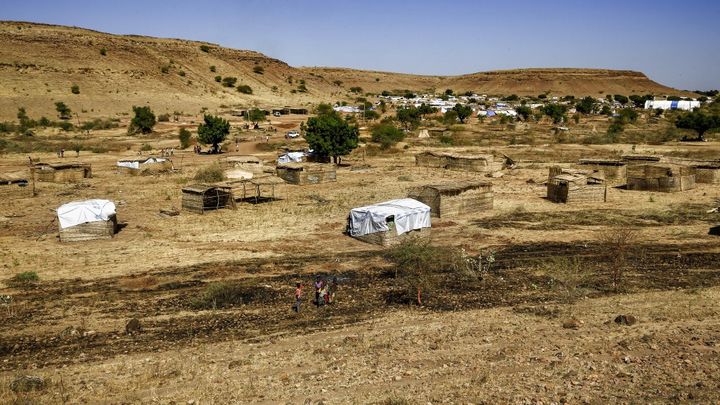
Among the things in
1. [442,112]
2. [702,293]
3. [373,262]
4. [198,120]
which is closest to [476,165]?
[373,262]

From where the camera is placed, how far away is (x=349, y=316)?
14.0 meters

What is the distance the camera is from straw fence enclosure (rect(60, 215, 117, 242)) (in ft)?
67.7

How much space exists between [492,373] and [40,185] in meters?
29.2

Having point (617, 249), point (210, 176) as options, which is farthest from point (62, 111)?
point (617, 249)

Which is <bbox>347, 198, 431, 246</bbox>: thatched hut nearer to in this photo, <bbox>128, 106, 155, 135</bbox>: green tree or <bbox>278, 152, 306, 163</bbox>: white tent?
<bbox>278, 152, 306, 163</bbox>: white tent

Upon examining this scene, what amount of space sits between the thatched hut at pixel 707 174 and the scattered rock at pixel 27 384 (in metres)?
31.0

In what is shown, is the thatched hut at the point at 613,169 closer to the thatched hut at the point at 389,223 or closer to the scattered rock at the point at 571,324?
the thatched hut at the point at 389,223

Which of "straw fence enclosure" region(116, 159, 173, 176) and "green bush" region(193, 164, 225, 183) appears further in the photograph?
"straw fence enclosure" region(116, 159, 173, 176)

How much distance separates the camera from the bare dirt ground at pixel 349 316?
1048cm

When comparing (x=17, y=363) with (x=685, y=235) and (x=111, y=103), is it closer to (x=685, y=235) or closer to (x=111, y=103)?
(x=685, y=235)

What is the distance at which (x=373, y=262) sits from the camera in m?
18.4

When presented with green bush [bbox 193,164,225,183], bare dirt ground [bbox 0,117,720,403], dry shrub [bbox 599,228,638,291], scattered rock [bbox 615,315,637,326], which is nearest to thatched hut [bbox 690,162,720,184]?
bare dirt ground [bbox 0,117,720,403]

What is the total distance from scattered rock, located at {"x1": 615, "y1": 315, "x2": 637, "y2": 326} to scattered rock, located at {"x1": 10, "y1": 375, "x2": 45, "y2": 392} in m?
11.6

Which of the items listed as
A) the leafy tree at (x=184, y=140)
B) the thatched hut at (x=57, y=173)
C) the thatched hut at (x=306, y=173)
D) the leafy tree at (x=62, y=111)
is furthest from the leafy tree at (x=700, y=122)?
the leafy tree at (x=62, y=111)
